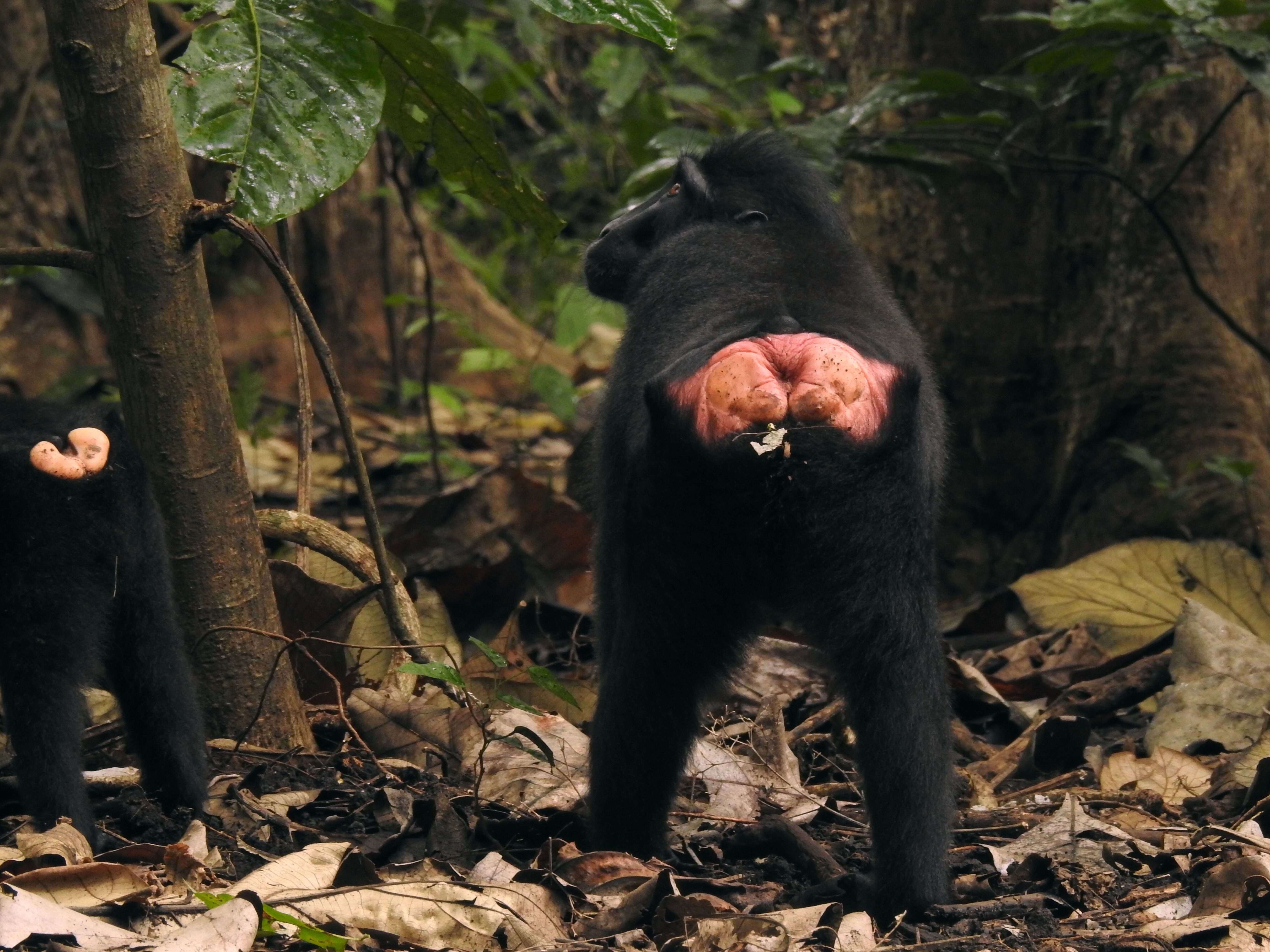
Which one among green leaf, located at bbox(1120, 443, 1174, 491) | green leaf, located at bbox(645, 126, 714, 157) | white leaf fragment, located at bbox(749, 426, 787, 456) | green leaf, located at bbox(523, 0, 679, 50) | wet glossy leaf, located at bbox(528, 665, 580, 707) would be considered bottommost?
wet glossy leaf, located at bbox(528, 665, 580, 707)

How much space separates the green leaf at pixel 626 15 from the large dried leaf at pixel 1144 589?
2254 millimetres

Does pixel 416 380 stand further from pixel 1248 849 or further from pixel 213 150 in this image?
pixel 1248 849

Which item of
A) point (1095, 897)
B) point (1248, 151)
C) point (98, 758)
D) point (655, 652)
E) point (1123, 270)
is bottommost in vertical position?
point (1095, 897)

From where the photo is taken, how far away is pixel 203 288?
305 centimetres

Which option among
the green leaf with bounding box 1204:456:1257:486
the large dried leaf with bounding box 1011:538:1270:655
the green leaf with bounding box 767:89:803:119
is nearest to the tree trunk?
the green leaf with bounding box 1204:456:1257:486

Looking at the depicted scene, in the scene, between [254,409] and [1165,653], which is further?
[254,409]

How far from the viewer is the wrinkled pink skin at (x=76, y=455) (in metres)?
2.63

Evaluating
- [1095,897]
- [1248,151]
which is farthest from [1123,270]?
[1095,897]

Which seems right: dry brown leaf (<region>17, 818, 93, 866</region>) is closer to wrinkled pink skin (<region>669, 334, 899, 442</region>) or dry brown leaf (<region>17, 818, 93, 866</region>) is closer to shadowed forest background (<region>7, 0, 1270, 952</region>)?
shadowed forest background (<region>7, 0, 1270, 952</region>)

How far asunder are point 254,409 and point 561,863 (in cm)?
428

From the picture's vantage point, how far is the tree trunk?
4785 mm

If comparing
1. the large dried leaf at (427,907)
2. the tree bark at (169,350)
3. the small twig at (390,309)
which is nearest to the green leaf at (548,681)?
the large dried leaf at (427,907)

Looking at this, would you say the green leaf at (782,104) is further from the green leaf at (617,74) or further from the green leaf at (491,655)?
the green leaf at (491,655)

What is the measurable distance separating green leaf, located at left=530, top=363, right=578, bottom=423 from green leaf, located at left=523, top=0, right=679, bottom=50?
10.9 ft
